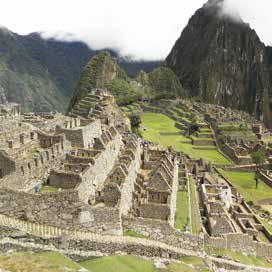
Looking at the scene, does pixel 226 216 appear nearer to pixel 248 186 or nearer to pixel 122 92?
pixel 248 186

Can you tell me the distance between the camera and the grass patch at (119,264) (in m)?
16.7

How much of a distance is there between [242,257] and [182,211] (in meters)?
5.44

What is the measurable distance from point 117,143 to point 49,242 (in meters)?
17.3

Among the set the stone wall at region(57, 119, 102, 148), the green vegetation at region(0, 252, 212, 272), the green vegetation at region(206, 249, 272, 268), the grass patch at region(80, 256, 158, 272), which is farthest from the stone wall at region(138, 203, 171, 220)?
the stone wall at region(57, 119, 102, 148)

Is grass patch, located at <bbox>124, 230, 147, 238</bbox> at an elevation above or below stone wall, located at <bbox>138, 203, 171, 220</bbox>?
below

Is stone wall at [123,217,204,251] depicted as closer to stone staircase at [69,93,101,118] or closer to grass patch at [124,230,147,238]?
grass patch at [124,230,147,238]

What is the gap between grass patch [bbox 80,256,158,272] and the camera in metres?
16.7

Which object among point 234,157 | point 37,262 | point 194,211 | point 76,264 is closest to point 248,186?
point 234,157

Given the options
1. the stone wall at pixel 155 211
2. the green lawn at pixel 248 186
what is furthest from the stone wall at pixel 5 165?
the green lawn at pixel 248 186

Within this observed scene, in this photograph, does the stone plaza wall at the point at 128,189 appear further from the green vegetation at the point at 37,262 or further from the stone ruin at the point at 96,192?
the green vegetation at the point at 37,262

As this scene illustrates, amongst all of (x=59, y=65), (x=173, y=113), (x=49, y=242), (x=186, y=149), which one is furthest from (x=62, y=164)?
(x=59, y=65)

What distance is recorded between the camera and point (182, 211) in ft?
93.6

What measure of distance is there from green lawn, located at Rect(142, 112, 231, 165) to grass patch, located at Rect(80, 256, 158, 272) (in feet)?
137

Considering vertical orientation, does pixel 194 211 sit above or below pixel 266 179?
above
